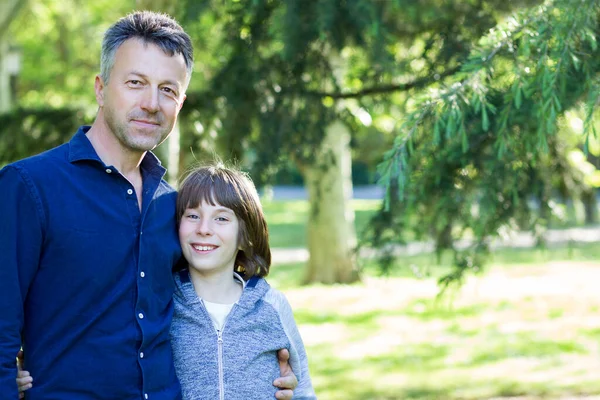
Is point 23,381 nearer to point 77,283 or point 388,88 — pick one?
point 77,283

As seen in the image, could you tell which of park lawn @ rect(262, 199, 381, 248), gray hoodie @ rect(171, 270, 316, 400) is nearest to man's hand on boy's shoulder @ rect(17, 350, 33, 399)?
gray hoodie @ rect(171, 270, 316, 400)

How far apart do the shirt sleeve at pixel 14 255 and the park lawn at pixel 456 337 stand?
3187 millimetres

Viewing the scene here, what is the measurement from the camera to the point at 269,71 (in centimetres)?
567

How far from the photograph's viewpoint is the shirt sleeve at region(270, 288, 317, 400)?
3025mm

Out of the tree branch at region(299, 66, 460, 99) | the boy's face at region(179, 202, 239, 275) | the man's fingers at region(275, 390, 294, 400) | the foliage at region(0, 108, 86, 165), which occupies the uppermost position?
the foliage at region(0, 108, 86, 165)

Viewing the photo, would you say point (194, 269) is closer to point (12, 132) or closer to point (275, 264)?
point (12, 132)

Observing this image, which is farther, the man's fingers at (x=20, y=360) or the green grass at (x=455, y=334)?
the green grass at (x=455, y=334)

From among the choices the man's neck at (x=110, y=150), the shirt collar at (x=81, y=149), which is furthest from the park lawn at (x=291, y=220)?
the shirt collar at (x=81, y=149)

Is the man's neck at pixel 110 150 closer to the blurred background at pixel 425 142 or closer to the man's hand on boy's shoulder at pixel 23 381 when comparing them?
the man's hand on boy's shoulder at pixel 23 381

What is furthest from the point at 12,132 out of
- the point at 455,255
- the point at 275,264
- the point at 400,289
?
the point at 275,264

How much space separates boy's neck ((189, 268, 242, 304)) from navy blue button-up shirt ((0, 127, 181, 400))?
0.27 m

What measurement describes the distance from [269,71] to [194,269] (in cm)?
289

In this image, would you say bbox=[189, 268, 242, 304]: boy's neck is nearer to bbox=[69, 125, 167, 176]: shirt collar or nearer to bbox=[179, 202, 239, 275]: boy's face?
bbox=[179, 202, 239, 275]: boy's face

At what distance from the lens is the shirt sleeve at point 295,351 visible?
303 centimetres
